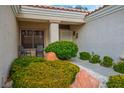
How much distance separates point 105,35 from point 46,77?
5123 mm

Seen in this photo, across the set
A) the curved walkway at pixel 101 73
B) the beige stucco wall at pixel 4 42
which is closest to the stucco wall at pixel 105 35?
the curved walkway at pixel 101 73

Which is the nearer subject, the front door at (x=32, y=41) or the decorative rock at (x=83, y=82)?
the decorative rock at (x=83, y=82)

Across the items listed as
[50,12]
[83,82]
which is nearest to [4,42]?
[83,82]

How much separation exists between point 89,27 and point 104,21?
1.53 meters

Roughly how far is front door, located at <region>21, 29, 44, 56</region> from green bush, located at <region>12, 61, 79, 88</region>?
648 cm

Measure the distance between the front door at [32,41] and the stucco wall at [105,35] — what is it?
10.0 ft

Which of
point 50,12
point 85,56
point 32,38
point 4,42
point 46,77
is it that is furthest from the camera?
point 32,38

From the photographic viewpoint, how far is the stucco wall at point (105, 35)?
6.41 m

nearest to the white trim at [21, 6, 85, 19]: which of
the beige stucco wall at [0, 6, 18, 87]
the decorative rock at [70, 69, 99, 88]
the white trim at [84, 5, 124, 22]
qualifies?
the white trim at [84, 5, 124, 22]

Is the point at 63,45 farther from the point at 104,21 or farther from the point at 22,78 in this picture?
the point at 22,78

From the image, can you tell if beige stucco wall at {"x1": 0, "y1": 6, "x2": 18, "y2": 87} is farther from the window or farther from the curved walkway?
the window

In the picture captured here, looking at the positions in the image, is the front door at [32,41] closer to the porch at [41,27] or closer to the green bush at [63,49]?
the porch at [41,27]

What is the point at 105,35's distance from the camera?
7363 mm

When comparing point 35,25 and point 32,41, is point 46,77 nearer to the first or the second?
point 35,25
